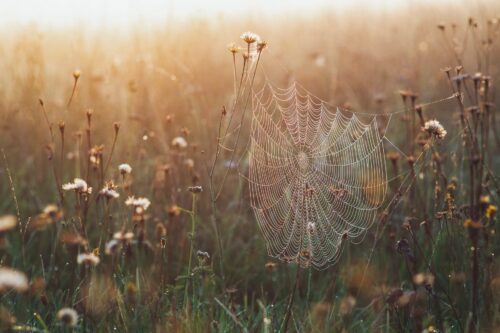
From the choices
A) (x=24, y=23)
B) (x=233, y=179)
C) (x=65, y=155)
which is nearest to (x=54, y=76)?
(x=24, y=23)

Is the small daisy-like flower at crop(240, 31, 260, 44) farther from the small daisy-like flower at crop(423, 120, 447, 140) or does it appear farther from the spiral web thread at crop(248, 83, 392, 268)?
the spiral web thread at crop(248, 83, 392, 268)

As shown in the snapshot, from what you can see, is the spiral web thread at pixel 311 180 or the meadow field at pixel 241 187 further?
the spiral web thread at pixel 311 180

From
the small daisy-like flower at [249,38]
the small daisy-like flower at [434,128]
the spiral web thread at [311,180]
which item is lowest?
the spiral web thread at [311,180]

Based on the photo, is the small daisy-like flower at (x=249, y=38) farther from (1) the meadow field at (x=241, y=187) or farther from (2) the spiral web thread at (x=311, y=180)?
(2) the spiral web thread at (x=311, y=180)

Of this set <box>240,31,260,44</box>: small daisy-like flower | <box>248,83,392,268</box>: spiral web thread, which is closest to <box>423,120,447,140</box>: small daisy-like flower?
<box>240,31,260,44</box>: small daisy-like flower

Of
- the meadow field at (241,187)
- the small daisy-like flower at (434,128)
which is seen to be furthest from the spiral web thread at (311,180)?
the small daisy-like flower at (434,128)

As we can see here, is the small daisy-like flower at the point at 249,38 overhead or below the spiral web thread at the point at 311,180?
overhead

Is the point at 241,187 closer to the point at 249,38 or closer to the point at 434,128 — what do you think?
the point at 249,38

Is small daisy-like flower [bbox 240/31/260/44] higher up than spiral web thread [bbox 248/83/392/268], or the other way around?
small daisy-like flower [bbox 240/31/260/44]

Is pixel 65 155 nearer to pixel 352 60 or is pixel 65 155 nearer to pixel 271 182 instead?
pixel 271 182
